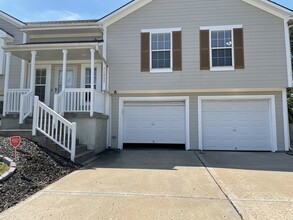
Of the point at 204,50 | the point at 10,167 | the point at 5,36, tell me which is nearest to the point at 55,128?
the point at 10,167

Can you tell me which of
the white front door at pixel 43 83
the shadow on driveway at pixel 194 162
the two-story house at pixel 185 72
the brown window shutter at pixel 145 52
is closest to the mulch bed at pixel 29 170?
the shadow on driveway at pixel 194 162

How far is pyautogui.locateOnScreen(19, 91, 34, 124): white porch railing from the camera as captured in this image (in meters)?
9.11

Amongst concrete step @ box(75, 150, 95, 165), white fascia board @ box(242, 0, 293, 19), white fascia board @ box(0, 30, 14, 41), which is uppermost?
white fascia board @ box(242, 0, 293, 19)

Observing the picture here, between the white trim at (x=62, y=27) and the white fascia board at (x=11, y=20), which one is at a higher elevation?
the white fascia board at (x=11, y=20)

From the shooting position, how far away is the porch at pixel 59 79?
9664mm

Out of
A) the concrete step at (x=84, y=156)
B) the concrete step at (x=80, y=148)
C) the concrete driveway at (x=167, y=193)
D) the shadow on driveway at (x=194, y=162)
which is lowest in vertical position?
the concrete driveway at (x=167, y=193)

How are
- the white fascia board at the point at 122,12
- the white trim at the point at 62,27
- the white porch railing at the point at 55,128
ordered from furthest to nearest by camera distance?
the white trim at the point at 62,27, the white fascia board at the point at 122,12, the white porch railing at the point at 55,128

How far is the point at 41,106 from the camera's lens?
807 cm

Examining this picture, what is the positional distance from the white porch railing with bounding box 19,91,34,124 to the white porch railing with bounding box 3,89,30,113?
0.45 metres

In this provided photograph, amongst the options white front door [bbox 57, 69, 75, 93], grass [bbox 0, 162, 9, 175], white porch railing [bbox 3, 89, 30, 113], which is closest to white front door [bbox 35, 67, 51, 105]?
white front door [bbox 57, 69, 75, 93]

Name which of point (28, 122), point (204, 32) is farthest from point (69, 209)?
point (204, 32)

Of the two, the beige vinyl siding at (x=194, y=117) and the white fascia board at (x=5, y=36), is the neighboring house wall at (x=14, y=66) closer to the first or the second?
the white fascia board at (x=5, y=36)

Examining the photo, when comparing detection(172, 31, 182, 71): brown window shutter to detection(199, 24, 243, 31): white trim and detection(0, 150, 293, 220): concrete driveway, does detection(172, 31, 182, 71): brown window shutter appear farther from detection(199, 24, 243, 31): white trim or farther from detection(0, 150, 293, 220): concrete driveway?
detection(0, 150, 293, 220): concrete driveway

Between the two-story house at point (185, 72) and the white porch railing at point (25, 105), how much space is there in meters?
0.78
